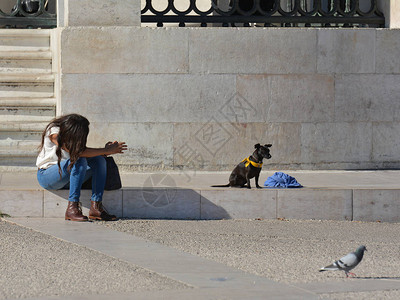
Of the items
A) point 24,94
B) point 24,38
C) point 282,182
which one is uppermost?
point 24,38

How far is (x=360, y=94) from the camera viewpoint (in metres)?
10.9

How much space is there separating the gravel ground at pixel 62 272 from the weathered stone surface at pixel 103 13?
13.6 ft

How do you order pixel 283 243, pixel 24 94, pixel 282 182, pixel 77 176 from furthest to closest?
pixel 24 94
pixel 282 182
pixel 77 176
pixel 283 243

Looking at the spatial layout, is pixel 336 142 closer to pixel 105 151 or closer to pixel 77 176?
pixel 105 151

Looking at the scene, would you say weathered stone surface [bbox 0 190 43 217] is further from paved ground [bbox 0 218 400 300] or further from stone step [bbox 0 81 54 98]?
stone step [bbox 0 81 54 98]

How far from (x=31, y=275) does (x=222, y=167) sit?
5161 millimetres

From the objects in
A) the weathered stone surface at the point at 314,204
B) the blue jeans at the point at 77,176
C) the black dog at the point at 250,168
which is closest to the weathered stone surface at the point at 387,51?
the weathered stone surface at the point at 314,204

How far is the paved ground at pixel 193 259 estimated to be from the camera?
5.46 meters

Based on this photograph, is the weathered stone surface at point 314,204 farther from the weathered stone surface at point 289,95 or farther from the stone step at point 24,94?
the stone step at point 24,94

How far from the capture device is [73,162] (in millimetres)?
8297

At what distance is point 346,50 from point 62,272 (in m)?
6.16

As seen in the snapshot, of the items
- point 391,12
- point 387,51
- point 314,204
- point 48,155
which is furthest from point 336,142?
point 48,155

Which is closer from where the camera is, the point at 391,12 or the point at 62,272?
the point at 62,272

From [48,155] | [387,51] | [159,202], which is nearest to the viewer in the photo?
[48,155]
